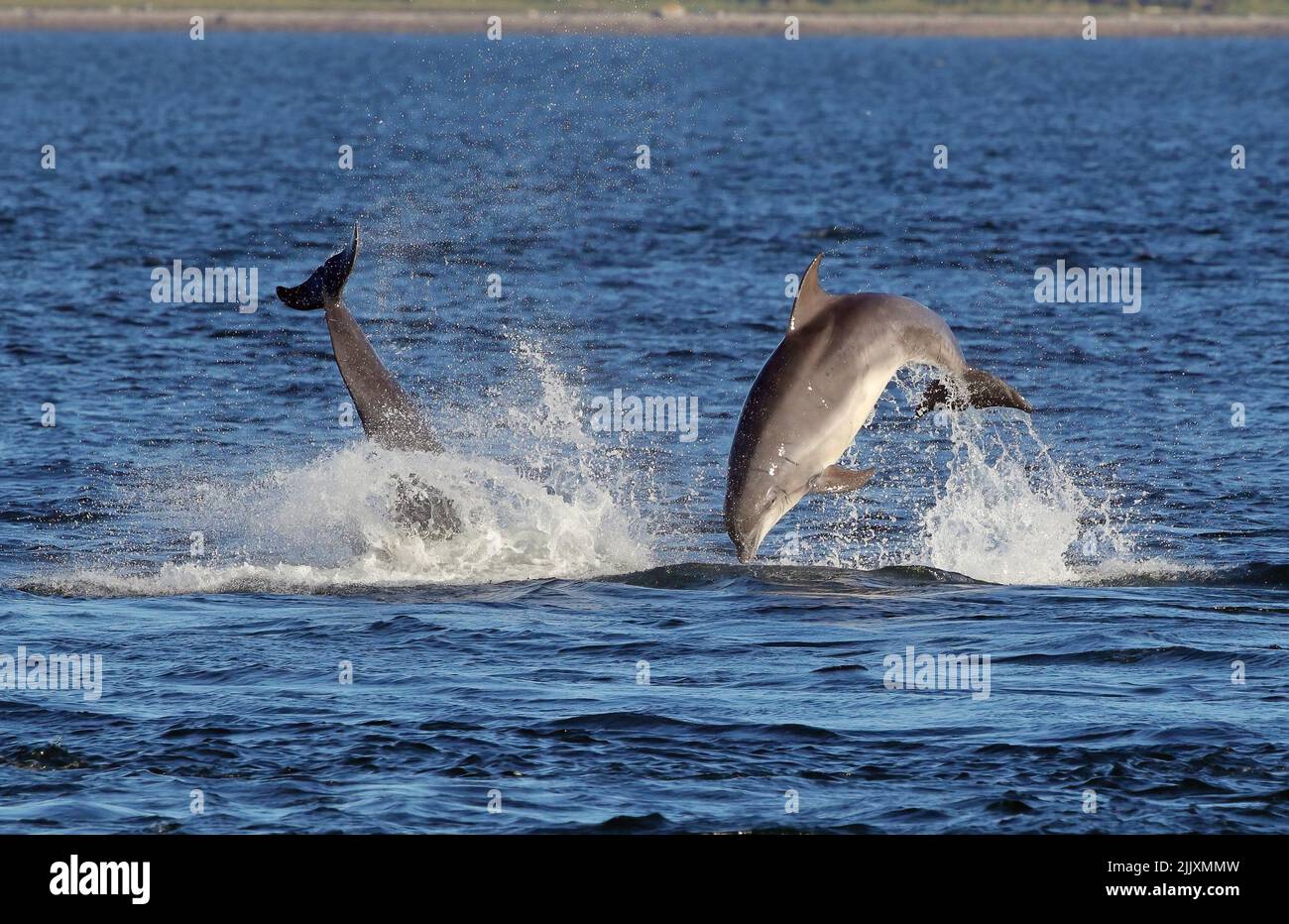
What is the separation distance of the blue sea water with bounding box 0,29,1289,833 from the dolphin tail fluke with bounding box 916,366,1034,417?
64.8 inches

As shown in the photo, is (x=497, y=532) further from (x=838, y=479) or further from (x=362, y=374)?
(x=838, y=479)

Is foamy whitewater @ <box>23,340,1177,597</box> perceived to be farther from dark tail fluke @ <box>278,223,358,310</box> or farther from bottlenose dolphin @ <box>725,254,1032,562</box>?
bottlenose dolphin @ <box>725,254,1032,562</box>

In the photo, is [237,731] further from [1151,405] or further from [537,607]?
[1151,405]

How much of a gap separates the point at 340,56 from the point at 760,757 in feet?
569

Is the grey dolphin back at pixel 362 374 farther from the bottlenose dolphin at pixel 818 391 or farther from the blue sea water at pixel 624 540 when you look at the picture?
the bottlenose dolphin at pixel 818 391

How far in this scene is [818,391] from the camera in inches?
670

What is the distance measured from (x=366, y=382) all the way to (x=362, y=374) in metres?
0.10

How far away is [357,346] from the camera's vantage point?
20.0 metres

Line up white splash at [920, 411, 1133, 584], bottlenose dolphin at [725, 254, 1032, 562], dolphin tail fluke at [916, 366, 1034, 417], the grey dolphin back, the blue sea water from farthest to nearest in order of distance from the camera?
1. the grey dolphin back
2. white splash at [920, 411, 1133, 584]
3. dolphin tail fluke at [916, 366, 1034, 417]
4. bottlenose dolphin at [725, 254, 1032, 562]
5. the blue sea water

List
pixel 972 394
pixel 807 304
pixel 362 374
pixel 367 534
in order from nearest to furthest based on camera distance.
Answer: pixel 807 304
pixel 972 394
pixel 367 534
pixel 362 374

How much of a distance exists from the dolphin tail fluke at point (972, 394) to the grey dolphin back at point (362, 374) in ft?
17.1

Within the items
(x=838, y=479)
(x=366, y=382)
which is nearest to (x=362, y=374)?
(x=366, y=382)

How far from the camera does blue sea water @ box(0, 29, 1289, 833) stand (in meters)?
12.7

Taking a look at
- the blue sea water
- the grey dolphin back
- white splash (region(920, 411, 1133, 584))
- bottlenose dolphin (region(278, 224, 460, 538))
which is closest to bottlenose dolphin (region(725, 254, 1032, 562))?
the blue sea water
